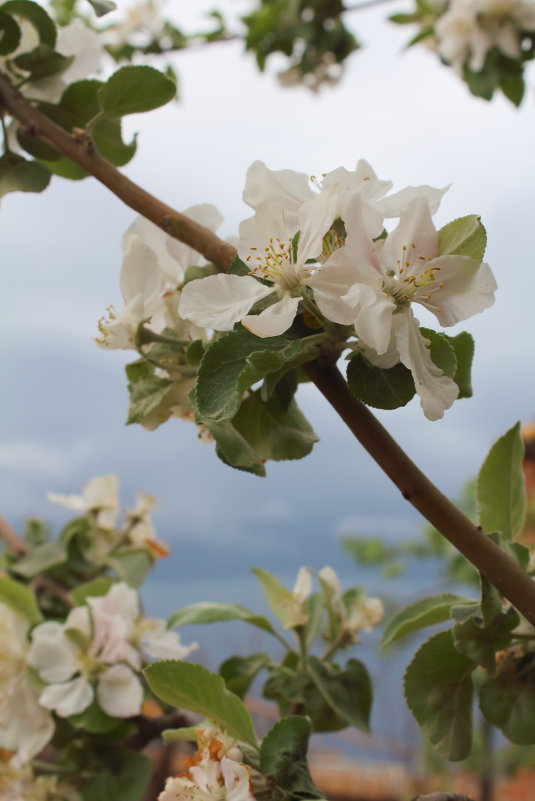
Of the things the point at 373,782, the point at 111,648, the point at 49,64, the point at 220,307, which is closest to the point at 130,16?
the point at 49,64

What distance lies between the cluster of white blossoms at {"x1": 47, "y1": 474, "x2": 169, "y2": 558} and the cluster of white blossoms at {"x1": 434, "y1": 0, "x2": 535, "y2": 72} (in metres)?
1.10

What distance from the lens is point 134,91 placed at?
23.1 inches

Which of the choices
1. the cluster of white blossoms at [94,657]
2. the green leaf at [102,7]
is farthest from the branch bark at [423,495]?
the cluster of white blossoms at [94,657]

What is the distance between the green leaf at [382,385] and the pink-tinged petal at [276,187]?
95 mm

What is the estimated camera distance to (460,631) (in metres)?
0.47

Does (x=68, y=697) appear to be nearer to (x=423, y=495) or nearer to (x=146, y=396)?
(x=146, y=396)

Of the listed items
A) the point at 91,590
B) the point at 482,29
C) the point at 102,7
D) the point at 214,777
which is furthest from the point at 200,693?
the point at 482,29

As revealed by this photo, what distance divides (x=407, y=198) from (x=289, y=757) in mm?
315

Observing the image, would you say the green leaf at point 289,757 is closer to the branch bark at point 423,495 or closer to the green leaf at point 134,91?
the branch bark at point 423,495

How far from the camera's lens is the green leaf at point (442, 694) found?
51 cm

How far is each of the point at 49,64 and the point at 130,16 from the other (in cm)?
201

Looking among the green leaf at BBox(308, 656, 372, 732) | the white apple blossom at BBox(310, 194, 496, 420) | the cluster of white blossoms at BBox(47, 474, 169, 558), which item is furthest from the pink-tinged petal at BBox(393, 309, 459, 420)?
the cluster of white blossoms at BBox(47, 474, 169, 558)

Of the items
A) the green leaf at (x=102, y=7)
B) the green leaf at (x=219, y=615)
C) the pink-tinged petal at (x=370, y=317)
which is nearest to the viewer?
the pink-tinged petal at (x=370, y=317)

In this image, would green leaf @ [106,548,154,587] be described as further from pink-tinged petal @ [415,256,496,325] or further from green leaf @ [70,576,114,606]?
pink-tinged petal @ [415,256,496,325]
